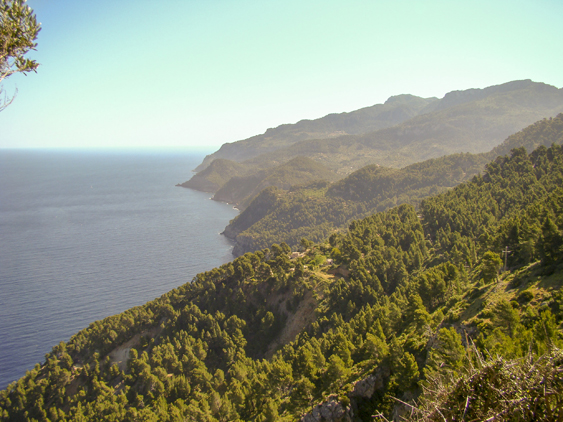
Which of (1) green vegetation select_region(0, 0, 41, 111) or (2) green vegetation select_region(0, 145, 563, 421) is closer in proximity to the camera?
(1) green vegetation select_region(0, 0, 41, 111)

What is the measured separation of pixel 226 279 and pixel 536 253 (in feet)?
251

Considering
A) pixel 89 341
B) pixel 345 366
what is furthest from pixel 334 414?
pixel 89 341

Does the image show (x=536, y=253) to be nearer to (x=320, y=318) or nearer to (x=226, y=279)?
(x=320, y=318)

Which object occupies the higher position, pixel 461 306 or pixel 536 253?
pixel 536 253

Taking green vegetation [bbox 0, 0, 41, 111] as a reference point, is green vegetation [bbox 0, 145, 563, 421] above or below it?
below

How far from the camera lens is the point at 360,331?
186 ft

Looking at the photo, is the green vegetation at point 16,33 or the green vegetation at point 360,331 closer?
the green vegetation at point 16,33

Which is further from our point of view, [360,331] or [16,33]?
[360,331]

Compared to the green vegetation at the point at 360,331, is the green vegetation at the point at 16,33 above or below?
above

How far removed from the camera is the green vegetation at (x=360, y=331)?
1065 inches

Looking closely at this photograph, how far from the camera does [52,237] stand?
19375cm

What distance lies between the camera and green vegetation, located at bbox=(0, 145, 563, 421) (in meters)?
27.1

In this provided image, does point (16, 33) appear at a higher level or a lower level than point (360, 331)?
higher

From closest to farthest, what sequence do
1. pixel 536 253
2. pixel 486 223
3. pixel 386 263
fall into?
pixel 536 253, pixel 386 263, pixel 486 223
